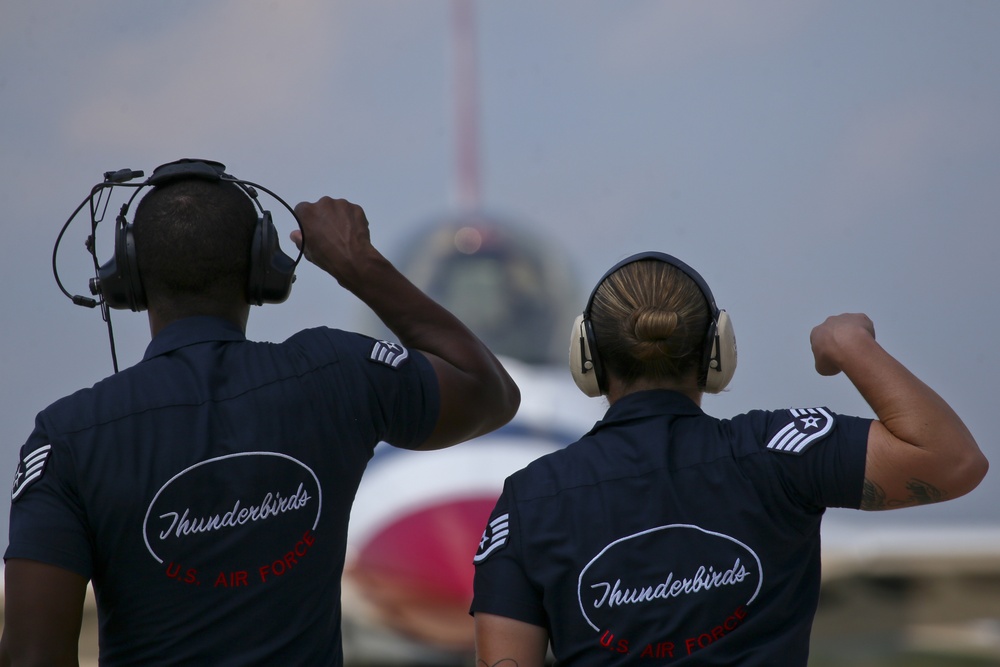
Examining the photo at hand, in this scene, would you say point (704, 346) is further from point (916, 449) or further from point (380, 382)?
point (380, 382)

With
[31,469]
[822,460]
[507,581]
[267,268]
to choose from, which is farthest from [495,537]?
[31,469]

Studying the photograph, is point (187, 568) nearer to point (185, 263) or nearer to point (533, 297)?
point (185, 263)

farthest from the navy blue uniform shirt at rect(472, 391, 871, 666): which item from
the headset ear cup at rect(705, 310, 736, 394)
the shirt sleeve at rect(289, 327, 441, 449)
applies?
the shirt sleeve at rect(289, 327, 441, 449)

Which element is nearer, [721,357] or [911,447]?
[911,447]

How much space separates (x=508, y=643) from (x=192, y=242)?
0.91m

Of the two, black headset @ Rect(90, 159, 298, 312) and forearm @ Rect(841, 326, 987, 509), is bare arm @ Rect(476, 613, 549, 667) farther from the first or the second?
black headset @ Rect(90, 159, 298, 312)

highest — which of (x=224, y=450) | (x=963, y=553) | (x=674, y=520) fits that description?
(x=224, y=450)

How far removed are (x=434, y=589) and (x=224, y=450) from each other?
4.01 m

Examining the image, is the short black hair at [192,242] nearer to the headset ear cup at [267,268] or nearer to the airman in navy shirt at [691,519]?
the headset ear cup at [267,268]

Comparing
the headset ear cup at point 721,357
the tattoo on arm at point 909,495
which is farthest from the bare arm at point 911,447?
the headset ear cup at point 721,357

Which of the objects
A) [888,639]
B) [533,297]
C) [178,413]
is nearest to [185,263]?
[178,413]

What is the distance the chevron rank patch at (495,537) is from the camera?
1910 mm

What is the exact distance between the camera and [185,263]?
2037mm

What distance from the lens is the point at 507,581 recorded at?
6.16 feet
